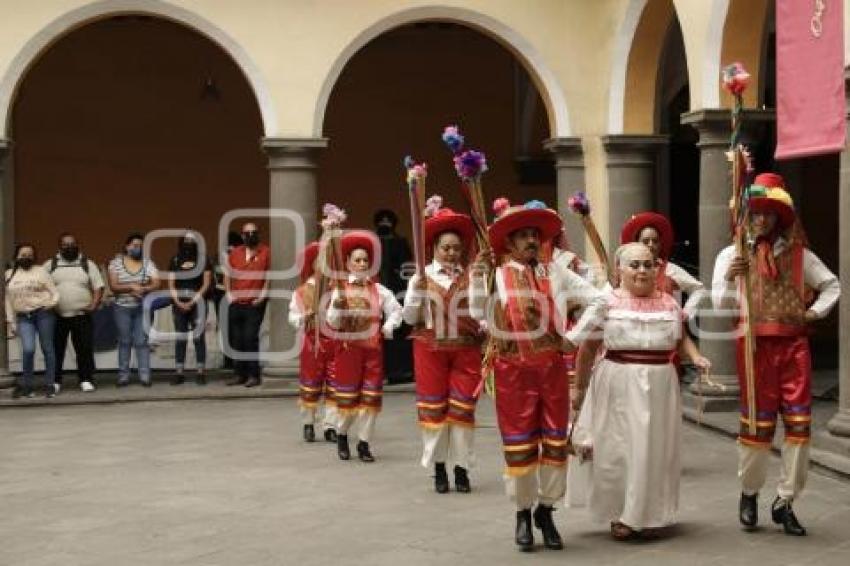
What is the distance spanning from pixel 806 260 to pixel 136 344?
29.0ft

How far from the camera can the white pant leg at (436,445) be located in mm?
8414

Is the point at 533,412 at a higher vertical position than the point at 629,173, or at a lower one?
lower

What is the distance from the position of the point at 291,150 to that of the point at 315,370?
391 cm

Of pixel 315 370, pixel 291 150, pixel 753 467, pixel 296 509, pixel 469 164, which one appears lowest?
pixel 296 509

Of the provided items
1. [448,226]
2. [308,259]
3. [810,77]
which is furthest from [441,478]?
[810,77]

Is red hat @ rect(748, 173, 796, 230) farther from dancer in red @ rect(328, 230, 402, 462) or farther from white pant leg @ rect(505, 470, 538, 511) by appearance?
dancer in red @ rect(328, 230, 402, 462)

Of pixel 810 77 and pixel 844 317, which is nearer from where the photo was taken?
pixel 844 317

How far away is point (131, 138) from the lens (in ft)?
59.2

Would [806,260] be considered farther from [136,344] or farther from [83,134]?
[83,134]

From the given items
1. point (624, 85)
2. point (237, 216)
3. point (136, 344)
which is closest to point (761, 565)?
point (624, 85)

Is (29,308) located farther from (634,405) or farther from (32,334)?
(634,405)

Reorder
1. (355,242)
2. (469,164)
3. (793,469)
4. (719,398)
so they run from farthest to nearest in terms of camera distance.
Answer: (719,398) < (355,242) < (793,469) < (469,164)

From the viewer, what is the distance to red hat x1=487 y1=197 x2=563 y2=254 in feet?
22.0

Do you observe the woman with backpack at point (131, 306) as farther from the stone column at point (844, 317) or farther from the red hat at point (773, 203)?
the red hat at point (773, 203)
